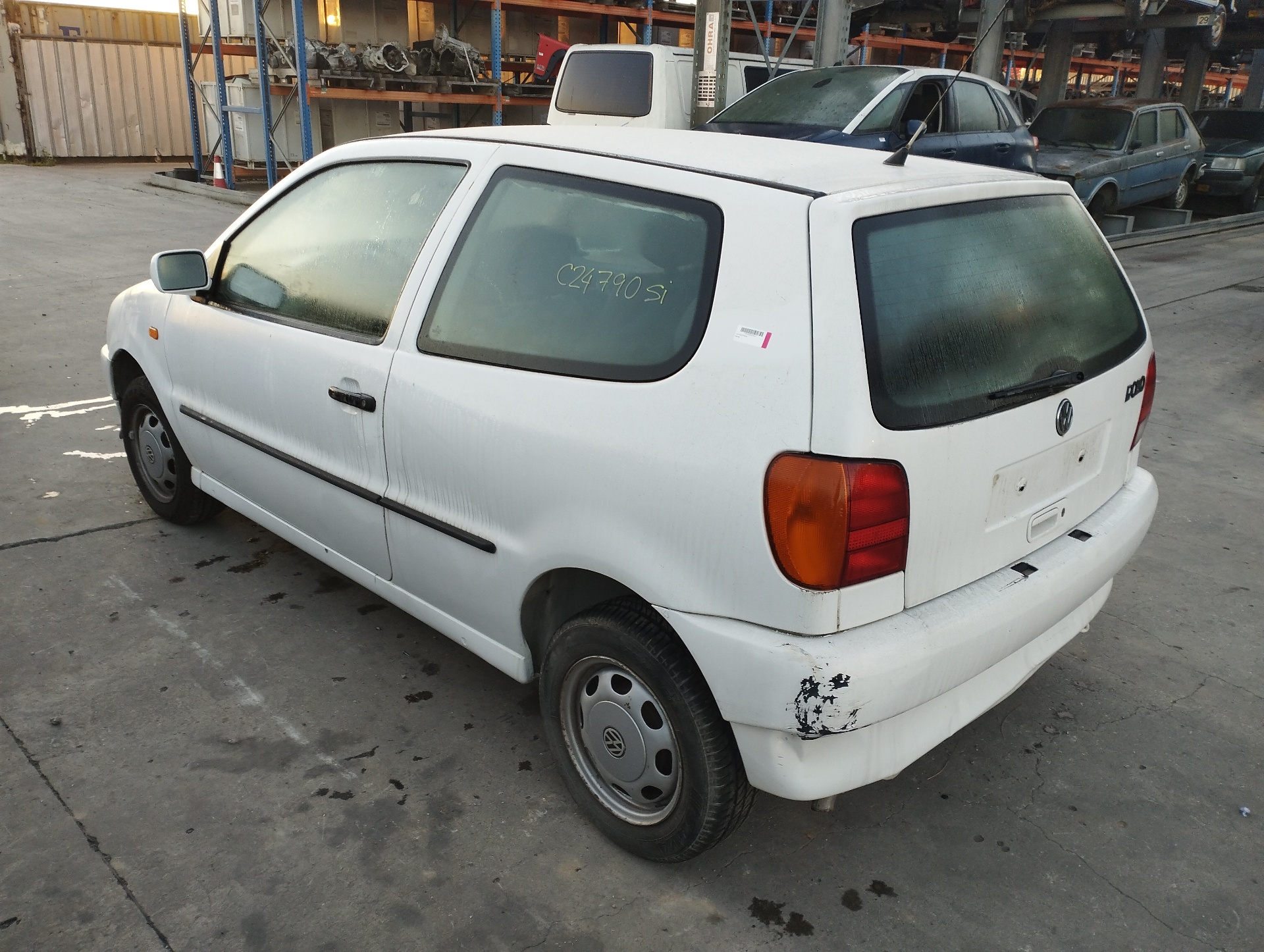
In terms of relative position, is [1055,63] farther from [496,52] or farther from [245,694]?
[245,694]

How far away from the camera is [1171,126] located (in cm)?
1372

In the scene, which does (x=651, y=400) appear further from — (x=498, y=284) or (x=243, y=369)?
(x=243, y=369)

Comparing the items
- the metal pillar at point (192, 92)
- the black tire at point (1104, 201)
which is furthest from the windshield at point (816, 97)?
the metal pillar at point (192, 92)

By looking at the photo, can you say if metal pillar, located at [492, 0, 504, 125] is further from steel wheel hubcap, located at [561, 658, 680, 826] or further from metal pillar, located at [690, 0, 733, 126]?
steel wheel hubcap, located at [561, 658, 680, 826]

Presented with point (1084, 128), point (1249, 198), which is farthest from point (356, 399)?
point (1249, 198)

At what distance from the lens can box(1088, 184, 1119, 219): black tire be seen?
1255 centimetres

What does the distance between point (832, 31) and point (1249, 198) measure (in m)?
7.26

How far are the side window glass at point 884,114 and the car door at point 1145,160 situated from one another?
4.79m

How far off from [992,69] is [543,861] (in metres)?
18.2

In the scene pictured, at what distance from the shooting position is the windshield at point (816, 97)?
9648 mm

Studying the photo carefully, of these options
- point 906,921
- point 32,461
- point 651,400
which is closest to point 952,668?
point 906,921

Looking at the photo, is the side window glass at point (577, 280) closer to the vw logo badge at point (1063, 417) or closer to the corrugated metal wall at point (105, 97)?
the vw logo badge at point (1063, 417)

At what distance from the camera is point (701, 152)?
101 inches

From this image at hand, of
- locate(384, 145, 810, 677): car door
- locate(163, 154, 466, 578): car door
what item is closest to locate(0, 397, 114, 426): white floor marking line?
locate(163, 154, 466, 578): car door
